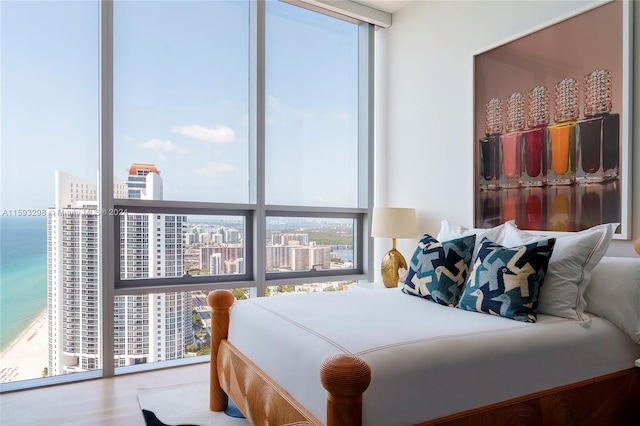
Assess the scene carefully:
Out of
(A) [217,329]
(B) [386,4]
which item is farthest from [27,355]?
(B) [386,4]

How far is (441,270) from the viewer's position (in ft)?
7.51

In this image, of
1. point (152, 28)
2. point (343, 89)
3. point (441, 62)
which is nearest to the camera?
point (152, 28)

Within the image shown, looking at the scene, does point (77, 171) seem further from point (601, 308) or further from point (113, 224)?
point (601, 308)

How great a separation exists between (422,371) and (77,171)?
2608 mm

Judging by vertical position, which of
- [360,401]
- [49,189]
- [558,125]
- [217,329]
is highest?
[558,125]

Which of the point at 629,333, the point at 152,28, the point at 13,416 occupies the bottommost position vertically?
the point at 13,416

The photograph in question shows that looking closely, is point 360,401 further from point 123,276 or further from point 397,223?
point 123,276

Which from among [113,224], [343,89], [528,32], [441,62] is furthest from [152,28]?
[528,32]

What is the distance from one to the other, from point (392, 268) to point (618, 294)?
1.69 metres

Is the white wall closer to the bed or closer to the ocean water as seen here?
the bed

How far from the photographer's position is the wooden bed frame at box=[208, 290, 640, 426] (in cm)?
122

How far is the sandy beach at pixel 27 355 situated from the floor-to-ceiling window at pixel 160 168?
17 millimetres

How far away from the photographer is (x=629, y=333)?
1882 millimetres

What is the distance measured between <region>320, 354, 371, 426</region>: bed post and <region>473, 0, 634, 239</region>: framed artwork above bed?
1.77 m
